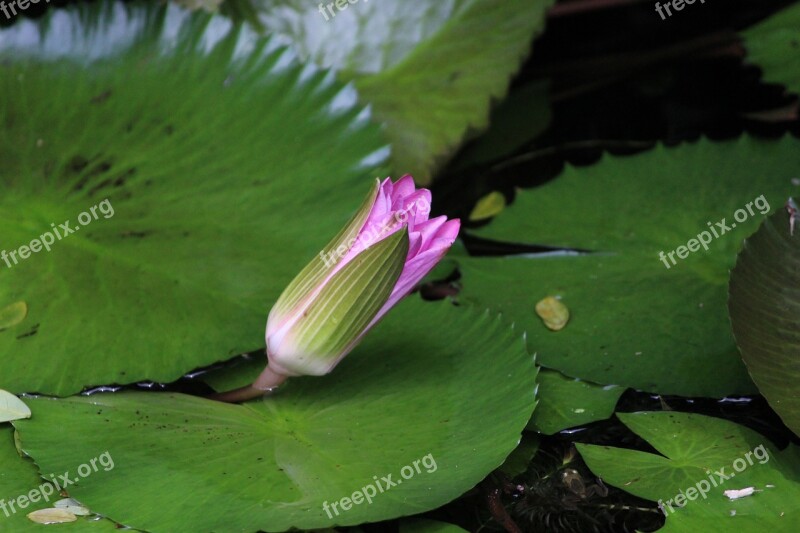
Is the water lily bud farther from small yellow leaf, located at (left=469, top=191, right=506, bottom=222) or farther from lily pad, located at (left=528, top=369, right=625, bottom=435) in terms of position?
small yellow leaf, located at (left=469, top=191, right=506, bottom=222)

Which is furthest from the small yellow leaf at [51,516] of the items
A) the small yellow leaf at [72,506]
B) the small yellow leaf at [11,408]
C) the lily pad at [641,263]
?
the lily pad at [641,263]

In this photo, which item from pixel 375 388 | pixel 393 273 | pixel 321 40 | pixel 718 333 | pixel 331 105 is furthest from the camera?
pixel 321 40

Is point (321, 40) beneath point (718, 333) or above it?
above

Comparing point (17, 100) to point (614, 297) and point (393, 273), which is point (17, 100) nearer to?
point (393, 273)

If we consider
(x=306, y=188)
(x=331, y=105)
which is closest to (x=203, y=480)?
(x=306, y=188)

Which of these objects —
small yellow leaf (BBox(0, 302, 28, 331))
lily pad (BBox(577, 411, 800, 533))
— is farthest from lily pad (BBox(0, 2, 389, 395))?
lily pad (BBox(577, 411, 800, 533))

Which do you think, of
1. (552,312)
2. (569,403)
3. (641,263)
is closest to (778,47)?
(641,263)

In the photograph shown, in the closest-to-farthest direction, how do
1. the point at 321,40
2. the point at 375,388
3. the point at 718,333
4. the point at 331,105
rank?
the point at 375,388
the point at 718,333
the point at 331,105
the point at 321,40

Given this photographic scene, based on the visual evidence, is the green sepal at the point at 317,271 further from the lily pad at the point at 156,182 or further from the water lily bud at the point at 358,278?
the lily pad at the point at 156,182
